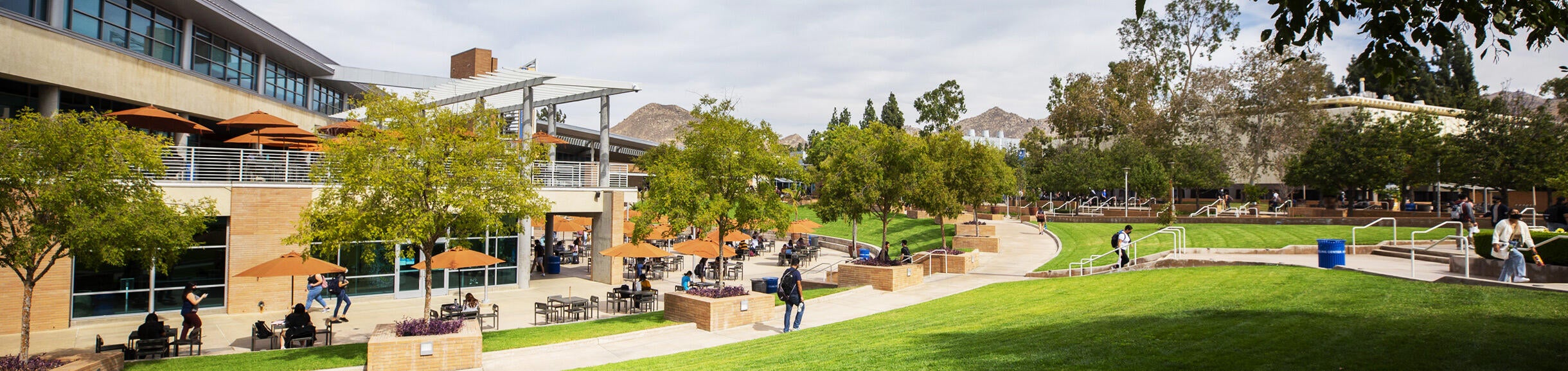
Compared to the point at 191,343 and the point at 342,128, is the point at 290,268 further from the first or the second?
the point at 342,128

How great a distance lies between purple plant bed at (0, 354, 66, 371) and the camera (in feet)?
35.6

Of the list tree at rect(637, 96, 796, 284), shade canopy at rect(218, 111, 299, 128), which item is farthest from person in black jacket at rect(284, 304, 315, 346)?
shade canopy at rect(218, 111, 299, 128)

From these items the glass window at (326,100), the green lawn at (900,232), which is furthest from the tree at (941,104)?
the glass window at (326,100)

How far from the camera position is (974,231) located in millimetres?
34000

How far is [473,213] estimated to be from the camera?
42.9 feet

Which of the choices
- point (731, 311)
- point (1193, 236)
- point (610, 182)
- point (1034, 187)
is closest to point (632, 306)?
point (731, 311)

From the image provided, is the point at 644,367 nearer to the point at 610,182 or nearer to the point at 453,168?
the point at 453,168

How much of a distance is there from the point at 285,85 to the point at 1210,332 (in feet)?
130

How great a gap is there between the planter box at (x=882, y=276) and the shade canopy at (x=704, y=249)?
337cm

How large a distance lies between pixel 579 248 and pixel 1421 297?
99.6ft

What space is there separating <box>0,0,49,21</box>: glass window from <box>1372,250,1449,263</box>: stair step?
117 feet

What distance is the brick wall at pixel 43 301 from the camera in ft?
56.0

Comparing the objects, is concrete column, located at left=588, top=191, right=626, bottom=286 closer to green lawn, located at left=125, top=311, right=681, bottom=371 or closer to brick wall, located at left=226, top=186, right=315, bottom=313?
brick wall, located at left=226, top=186, right=315, bottom=313

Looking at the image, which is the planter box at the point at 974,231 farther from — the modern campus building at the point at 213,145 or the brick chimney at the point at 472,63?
the brick chimney at the point at 472,63
